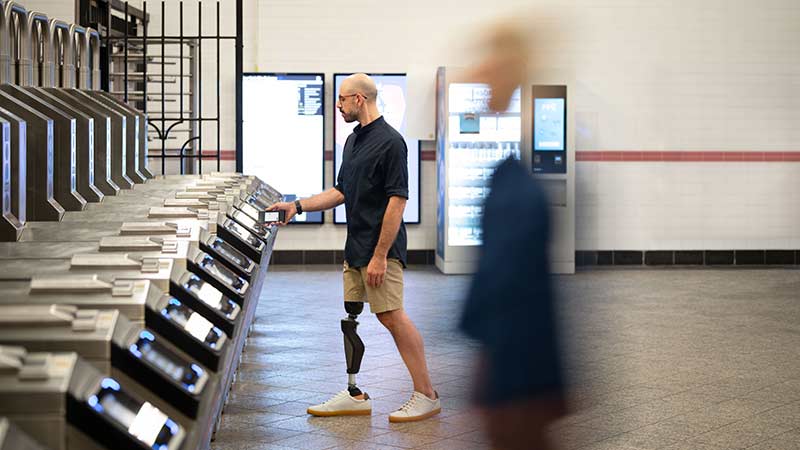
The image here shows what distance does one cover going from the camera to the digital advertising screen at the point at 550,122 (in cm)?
1273

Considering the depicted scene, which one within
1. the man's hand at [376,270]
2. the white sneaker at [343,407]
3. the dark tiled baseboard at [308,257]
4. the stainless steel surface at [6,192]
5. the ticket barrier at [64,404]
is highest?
the stainless steel surface at [6,192]

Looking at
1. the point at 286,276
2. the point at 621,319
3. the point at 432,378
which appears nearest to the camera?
the point at 432,378

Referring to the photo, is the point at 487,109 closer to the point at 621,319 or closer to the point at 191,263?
the point at 191,263

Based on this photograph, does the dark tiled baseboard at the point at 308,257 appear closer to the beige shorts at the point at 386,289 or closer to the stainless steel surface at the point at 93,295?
the beige shorts at the point at 386,289

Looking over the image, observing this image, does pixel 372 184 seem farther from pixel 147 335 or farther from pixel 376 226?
pixel 147 335

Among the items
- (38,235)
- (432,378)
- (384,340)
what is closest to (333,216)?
(384,340)

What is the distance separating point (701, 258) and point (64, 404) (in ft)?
40.5

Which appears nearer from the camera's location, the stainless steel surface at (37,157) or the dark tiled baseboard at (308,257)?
the stainless steel surface at (37,157)

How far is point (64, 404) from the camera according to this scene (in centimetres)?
200

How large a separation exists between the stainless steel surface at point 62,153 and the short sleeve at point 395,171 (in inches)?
57.9

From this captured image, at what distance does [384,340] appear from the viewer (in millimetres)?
8258

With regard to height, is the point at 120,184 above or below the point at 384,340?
above

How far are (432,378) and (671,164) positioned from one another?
742 centimetres

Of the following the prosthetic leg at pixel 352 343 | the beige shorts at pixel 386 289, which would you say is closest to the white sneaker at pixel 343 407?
the prosthetic leg at pixel 352 343
